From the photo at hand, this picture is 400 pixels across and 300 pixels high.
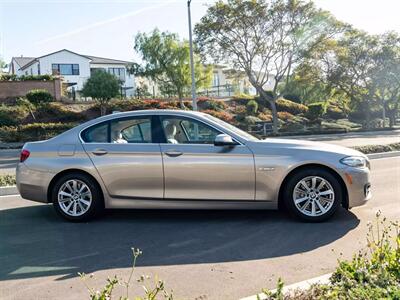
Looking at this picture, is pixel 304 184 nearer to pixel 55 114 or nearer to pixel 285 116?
pixel 55 114

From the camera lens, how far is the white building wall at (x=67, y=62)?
2153 inches

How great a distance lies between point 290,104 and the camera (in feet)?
132

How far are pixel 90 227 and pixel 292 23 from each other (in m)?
23.6

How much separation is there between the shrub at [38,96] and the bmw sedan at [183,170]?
25.9m

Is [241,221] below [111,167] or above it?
below

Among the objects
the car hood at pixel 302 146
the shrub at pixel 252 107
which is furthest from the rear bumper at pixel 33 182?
the shrub at pixel 252 107

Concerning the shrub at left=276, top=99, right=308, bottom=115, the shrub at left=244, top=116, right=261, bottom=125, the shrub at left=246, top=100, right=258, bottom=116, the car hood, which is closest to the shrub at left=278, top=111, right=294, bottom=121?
the shrub at left=276, top=99, right=308, bottom=115

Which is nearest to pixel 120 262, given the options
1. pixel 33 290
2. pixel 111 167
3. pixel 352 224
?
pixel 33 290

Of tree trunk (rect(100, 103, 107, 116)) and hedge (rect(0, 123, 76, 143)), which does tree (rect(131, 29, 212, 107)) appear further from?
hedge (rect(0, 123, 76, 143))

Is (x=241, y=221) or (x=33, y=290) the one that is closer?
(x=33, y=290)

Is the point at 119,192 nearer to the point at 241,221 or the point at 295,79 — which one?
the point at 241,221

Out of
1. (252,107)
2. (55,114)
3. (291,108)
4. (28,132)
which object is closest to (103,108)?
(55,114)

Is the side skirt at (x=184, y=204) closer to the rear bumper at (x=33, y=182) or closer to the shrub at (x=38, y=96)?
the rear bumper at (x=33, y=182)

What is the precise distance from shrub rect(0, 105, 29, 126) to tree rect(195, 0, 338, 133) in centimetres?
1228
